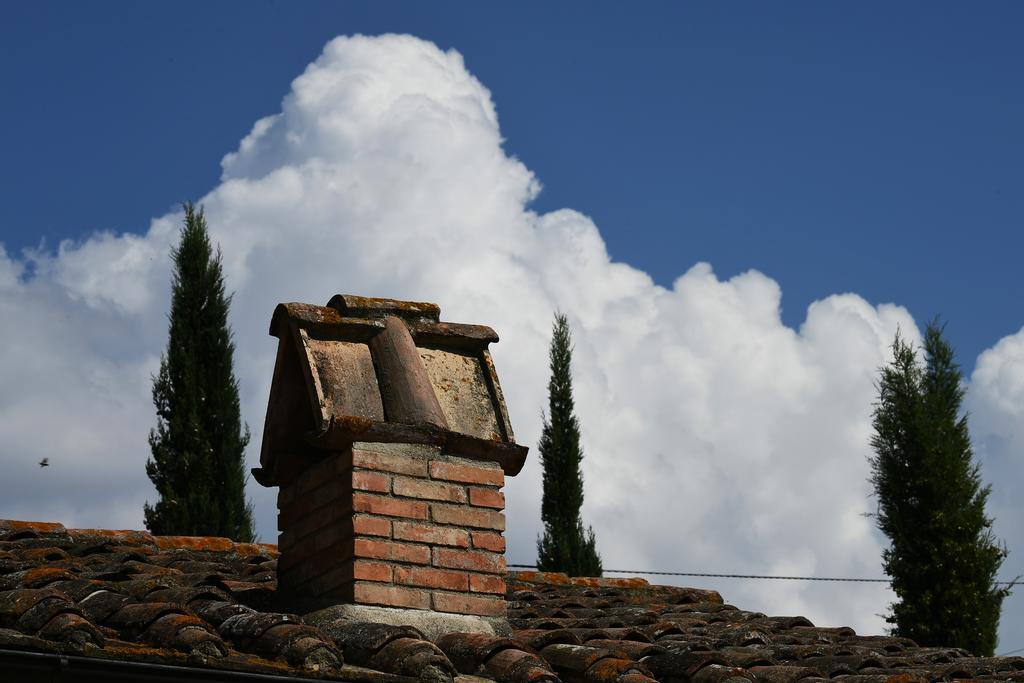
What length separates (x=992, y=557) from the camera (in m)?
19.7

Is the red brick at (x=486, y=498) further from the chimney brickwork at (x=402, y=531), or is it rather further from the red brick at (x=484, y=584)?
the red brick at (x=484, y=584)

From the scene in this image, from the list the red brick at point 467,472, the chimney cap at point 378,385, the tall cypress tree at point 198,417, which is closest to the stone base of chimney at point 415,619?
the red brick at point 467,472

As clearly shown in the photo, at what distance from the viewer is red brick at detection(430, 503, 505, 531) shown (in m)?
6.08

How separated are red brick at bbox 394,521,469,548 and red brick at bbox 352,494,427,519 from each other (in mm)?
44

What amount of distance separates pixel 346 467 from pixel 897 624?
1540cm

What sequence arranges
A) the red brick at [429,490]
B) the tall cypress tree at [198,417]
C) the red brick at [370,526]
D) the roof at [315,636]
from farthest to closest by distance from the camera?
the tall cypress tree at [198,417] < the red brick at [429,490] < the red brick at [370,526] < the roof at [315,636]

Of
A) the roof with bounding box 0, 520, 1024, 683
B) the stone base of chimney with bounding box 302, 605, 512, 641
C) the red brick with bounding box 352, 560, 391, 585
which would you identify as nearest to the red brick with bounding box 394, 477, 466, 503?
the red brick with bounding box 352, 560, 391, 585

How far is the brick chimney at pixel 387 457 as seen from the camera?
5926 millimetres

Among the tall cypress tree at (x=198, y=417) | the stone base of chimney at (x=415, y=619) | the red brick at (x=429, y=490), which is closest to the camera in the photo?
the stone base of chimney at (x=415, y=619)

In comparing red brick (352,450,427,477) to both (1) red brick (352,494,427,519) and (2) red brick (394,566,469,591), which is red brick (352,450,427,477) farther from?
(2) red brick (394,566,469,591)

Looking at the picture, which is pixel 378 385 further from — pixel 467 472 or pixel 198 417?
pixel 198 417

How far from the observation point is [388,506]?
19.6 feet

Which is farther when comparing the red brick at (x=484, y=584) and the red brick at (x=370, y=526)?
the red brick at (x=484, y=584)

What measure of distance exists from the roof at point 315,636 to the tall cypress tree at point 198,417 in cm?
1010
